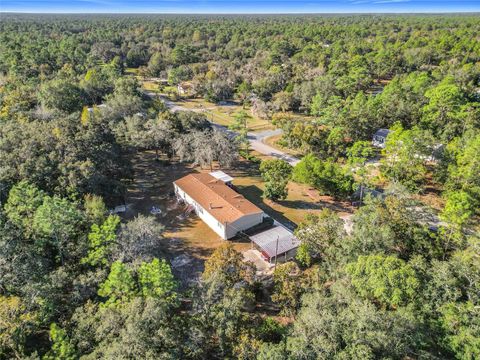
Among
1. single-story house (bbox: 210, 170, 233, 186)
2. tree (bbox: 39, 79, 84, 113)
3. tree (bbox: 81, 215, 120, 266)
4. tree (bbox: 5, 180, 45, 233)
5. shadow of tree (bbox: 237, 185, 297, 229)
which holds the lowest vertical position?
shadow of tree (bbox: 237, 185, 297, 229)

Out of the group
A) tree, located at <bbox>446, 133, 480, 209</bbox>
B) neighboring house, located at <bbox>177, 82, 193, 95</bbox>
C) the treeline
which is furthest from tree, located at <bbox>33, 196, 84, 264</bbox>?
neighboring house, located at <bbox>177, 82, 193, 95</bbox>

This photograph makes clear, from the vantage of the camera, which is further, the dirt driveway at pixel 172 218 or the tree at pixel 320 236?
the dirt driveway at pixel 172 218

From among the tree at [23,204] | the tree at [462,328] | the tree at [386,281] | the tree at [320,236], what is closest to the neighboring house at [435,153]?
the tree at [320,236]

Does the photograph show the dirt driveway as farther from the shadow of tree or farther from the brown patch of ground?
the brown patch of ground

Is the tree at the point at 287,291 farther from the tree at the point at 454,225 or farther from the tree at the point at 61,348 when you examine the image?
the tree at the point at 454,225

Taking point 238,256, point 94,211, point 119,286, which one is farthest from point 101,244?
point 238,256
